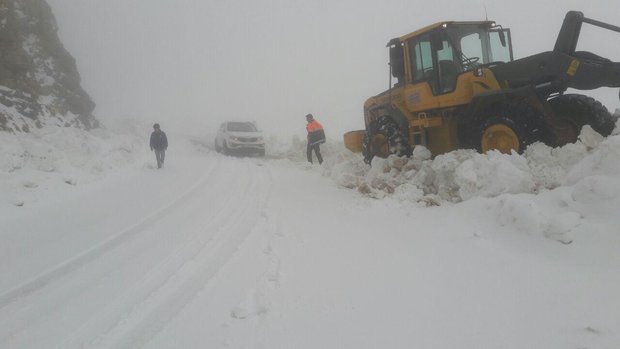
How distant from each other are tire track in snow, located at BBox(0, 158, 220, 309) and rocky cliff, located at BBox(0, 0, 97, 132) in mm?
8371

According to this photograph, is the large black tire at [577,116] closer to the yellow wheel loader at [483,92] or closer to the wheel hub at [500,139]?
the yellow wheel loader at [483,92]

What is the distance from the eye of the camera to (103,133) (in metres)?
18.8

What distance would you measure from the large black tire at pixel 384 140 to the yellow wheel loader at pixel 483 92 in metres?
0.02

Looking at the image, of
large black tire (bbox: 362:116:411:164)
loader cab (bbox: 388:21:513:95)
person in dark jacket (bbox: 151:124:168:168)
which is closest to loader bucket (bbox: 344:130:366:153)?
large black tire (bbox: 362:116:411:164)

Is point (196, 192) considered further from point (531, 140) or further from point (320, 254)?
point (531, 140)

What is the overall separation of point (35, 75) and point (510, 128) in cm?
1891

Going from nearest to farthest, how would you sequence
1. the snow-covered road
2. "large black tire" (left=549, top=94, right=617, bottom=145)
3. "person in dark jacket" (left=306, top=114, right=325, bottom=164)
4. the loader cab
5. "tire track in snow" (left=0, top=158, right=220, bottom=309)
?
the snow-covered road < "tire track in snow" (left=0, top=158, right=220, bottom=309) < "large black tire" (left=549, top=94, right=617, bottom=145) < the loader cab < "person in dark jacket" (left=306, top=114, right=325, bottom=164)

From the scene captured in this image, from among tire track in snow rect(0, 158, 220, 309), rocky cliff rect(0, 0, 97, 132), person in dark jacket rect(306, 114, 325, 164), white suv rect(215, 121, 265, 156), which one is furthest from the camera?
white suv rect(215, 121, 265, 156)

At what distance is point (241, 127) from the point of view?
1997 cm

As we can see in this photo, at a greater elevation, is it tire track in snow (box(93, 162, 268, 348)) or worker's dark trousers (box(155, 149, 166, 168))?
worker's dark trousers (box(155, 149, 166, 168))

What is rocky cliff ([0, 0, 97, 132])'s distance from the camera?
13836 mm

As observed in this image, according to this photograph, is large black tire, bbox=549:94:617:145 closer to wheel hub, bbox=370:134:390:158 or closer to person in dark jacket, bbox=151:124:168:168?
wheel hub, bbox=370:134:390:158

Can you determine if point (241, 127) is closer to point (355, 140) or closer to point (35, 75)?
point (35, 75)

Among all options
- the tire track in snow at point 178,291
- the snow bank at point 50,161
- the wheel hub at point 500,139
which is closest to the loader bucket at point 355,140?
the wheel hub at point 500,139
